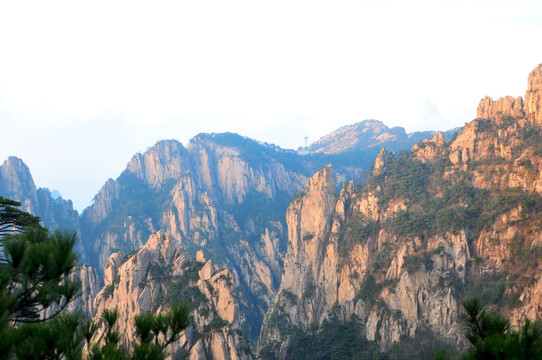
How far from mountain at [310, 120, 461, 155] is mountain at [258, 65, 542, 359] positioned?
61518 mm

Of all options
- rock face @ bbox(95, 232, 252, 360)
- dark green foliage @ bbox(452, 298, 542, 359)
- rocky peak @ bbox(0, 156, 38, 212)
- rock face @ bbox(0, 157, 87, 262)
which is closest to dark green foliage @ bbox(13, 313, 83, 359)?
A: dark green foliage @ bbox(452, 298, 542, 359)

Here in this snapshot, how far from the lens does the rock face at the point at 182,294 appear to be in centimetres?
4122

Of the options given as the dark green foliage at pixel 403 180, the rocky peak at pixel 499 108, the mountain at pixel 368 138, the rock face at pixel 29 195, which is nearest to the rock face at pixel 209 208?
the rock face at pixel 29 195

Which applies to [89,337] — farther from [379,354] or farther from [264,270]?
[264,270]

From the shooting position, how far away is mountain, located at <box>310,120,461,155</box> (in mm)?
132125

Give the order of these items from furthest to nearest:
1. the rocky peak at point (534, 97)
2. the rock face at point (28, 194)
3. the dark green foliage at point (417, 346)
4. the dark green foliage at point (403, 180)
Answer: the rock face at point (28, 194) < the dark green foliage at point (403, 180) < the rocky peak at point (534, 97) < the dark green foliage at point (417, 346)

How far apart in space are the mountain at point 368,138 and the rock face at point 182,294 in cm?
8593

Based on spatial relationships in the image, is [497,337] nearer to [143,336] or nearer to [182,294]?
[143,336]

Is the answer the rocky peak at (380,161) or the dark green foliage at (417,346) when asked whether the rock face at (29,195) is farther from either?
the dark green foliage at (417,346)

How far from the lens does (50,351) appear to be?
950 centimetres

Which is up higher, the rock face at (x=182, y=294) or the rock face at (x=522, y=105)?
the rock face at (x=522, y=105)

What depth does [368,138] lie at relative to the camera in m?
149

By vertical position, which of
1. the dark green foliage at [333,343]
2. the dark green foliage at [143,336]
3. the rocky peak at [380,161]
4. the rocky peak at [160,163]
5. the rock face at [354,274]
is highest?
the rocky peak at [160,163]

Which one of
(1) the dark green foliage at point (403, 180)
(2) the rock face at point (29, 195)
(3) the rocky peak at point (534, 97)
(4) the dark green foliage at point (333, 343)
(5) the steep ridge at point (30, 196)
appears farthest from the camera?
(2) the rock face at point (29, 195)
